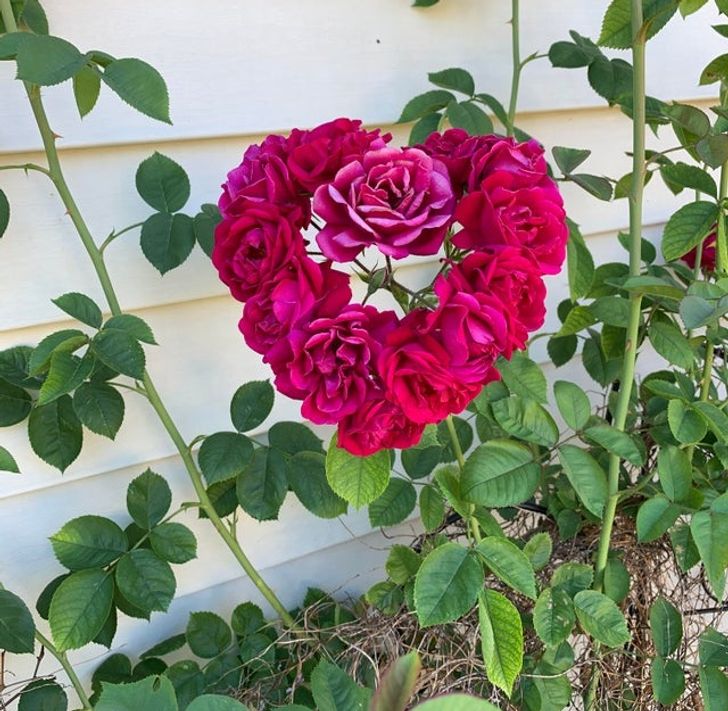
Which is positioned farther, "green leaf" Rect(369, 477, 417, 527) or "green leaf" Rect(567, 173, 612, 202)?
"green leaf" Rect(369, 477, 417, 527)

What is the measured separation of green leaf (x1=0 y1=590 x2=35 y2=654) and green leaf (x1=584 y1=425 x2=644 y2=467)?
0.73 metres

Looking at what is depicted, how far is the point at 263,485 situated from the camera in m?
1.00

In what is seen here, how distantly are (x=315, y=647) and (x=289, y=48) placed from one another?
890 millimetres

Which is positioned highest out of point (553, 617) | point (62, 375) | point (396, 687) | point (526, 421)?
point (396, 687)

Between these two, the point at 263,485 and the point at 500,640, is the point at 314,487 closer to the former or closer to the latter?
the point at 263,485

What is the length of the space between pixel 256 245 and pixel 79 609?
0.56m

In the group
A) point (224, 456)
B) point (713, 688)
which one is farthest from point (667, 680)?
point (224, 456)

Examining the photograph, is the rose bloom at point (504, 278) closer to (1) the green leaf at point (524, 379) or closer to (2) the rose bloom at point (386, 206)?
(2) the rose bloom at point (386, 206)

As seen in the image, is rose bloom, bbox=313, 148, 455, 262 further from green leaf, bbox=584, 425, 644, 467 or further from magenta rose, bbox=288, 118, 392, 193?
green leaf, bbox=584, 425, 644, 467

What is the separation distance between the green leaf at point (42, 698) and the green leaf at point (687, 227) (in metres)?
1.02

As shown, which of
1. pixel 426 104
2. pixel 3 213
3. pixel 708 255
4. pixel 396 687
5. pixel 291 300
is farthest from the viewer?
pixel 708 255

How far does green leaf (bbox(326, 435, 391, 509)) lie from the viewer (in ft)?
2.45

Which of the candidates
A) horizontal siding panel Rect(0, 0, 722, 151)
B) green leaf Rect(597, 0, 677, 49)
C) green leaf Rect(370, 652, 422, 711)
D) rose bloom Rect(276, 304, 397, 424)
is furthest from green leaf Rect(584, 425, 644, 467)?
green leaf Rect(370, 652, 422, 711)

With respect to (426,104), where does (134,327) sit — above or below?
below
